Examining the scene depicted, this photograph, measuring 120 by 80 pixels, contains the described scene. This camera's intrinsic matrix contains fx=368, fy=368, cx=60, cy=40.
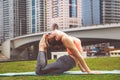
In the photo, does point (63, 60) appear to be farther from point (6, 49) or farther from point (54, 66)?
point (6, 49)

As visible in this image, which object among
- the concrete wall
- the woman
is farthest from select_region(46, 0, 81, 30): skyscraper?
the woman

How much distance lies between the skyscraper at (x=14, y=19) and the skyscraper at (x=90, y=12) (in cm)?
2582

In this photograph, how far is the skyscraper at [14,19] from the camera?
497 feet

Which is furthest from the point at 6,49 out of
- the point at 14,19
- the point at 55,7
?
the point at 14,19

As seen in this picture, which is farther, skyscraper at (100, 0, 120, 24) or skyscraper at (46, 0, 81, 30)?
skyscraper at (46, 0, 81, 30)

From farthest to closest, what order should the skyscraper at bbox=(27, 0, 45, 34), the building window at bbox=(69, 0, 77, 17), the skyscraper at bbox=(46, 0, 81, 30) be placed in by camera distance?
the skyscraper at bbox=(27, 0, 45, 34) → the building window at bbox=(69, 0, 77, 17) → the skyscraper at bbox=(46, 0, 81, 30)

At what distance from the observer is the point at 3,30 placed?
162 metres

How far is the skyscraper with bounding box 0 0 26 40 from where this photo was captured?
5969 inches

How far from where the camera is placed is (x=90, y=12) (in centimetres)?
13875

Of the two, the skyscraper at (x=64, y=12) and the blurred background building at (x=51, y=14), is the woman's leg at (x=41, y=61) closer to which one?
the blurred background building at (x=51, y=14)

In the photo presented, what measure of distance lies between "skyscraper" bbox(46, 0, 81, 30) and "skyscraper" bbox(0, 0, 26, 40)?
21.1 meters

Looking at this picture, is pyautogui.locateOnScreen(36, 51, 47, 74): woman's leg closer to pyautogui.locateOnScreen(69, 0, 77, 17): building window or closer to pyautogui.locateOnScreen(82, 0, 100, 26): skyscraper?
pyautogui.locateOnScreen(69, 0, 77, 17): building window

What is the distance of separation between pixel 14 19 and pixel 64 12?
35.2 metres

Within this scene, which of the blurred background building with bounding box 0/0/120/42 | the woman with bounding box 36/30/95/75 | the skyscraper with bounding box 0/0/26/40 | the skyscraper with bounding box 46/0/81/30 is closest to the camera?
the woman with bounding box 36/30/95/75
